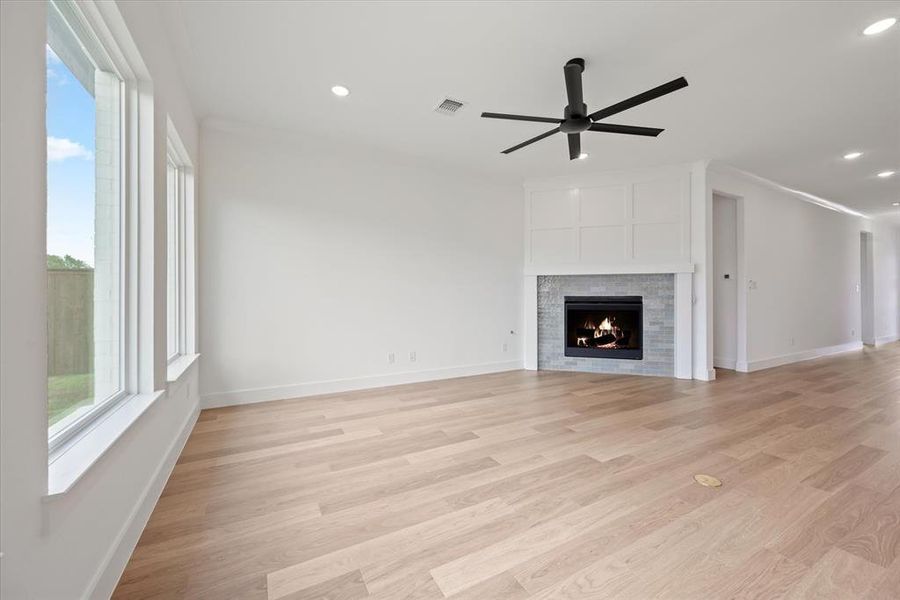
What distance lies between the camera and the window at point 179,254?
2986 millimetres

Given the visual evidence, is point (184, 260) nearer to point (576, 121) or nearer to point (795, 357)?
point (576, 121)

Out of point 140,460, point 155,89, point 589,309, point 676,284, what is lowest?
point 140,460

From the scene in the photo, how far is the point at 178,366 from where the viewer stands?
2.70 meters

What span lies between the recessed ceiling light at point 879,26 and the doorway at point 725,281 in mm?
3108

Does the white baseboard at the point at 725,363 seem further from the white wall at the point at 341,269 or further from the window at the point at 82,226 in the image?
the window at the point at 82,226

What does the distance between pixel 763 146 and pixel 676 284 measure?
1728 millimetres

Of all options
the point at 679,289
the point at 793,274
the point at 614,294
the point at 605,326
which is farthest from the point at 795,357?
the point at 614,294

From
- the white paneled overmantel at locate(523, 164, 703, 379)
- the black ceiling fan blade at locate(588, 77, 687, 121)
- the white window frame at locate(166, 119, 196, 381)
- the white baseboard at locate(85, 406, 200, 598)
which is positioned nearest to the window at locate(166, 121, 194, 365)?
the white window frame at locate(166, 119, 196, 381)

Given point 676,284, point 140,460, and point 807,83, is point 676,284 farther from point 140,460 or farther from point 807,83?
point 140,460

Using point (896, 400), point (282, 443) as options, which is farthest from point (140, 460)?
point (896, 400)

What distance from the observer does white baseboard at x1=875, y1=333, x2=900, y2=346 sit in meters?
7.86

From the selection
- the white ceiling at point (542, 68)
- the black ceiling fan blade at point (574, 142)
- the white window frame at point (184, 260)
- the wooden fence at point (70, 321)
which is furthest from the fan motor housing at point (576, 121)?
the white window frame at point (184, 260)

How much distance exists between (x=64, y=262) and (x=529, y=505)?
87.7 inches

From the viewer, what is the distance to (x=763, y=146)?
4.11m
